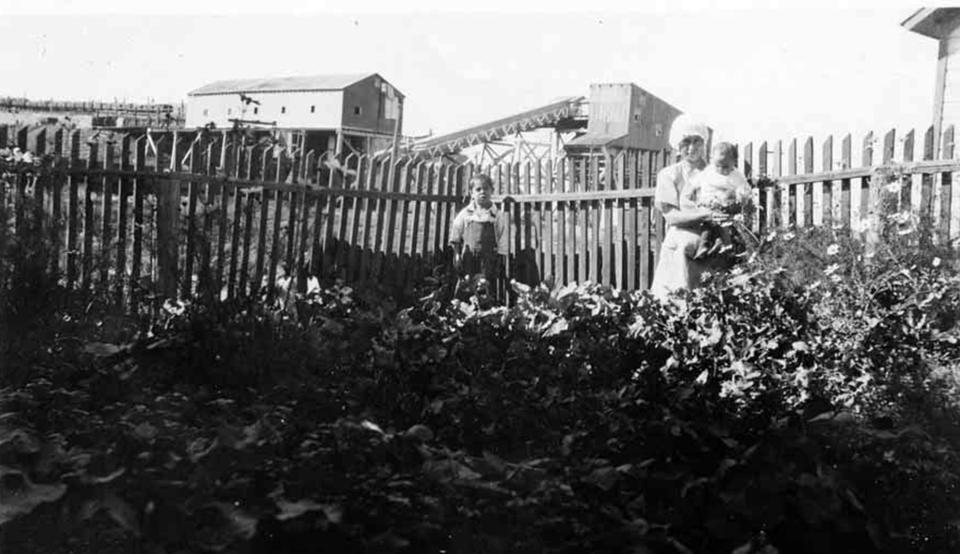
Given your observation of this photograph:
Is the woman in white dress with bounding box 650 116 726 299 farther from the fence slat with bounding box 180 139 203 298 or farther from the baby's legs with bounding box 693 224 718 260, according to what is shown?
the fence slat with bounding box 180 139 203 298

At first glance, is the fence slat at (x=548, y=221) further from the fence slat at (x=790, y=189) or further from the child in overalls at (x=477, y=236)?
the fence slat at (x=790, y=189)

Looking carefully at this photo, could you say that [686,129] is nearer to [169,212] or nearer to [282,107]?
[169,212]

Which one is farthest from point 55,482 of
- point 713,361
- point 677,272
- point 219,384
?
point 677,272

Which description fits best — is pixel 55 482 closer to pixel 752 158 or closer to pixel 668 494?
pixel 668 494

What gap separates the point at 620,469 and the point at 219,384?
1581mm

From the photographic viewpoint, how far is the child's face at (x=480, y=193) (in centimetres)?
847

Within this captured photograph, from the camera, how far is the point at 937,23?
371 inches

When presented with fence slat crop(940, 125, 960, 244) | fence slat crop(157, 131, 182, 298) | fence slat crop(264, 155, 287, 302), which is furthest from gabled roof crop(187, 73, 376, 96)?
fence slat crop(940, 125, 960, 244)

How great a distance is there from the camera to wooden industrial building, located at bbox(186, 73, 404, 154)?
5164mm

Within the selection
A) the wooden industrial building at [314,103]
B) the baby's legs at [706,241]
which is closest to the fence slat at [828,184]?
the baby's legs at [706,241]

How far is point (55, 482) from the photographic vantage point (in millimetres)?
2021

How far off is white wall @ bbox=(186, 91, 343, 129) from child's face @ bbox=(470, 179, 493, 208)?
138cm

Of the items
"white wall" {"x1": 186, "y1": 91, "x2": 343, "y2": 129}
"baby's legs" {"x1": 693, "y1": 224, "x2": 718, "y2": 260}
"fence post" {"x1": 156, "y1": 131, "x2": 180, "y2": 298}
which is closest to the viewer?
"fence post" {"x1": 156, "y1": 131, "x2": 180, "y2": 298}

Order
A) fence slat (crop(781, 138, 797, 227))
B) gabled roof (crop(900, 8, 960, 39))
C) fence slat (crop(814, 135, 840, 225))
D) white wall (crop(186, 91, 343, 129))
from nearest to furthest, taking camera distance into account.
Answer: fence slat (crop(814, 135, 840, 225)) → fence slat (crop(781, 138, 797, 227)) → white wall (crop(186, 91, 343, 129)) → gabled roof (crop(900, 8, 960, 39))
